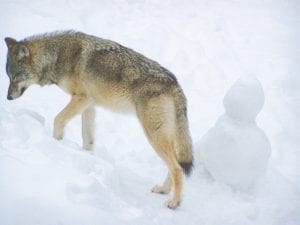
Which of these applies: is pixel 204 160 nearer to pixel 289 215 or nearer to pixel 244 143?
pixel 244 143

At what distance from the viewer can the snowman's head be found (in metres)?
5.67

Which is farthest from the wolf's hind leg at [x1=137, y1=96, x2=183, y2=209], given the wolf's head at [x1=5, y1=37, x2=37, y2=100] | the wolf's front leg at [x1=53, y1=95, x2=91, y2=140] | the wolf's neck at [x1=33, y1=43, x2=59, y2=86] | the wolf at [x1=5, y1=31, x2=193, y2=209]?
the wolf's head at [x1=5, y1=37, x2=37, y2=100]

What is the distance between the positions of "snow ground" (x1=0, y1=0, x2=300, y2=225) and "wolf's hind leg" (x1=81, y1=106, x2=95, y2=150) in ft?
0.59

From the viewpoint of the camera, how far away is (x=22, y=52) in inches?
219

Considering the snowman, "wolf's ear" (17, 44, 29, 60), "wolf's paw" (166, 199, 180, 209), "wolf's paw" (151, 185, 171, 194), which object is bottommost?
"wolf's paw" (151, 185, 171, 194)

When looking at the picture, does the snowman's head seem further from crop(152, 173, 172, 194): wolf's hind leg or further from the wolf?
crop(152, 173, 172, 194): wolf's hind leg

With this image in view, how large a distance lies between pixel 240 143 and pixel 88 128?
6.98 ft

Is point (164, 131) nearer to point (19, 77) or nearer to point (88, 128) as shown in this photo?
point (88, 128)

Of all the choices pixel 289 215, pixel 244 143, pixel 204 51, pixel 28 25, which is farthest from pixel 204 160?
pixel 28 25

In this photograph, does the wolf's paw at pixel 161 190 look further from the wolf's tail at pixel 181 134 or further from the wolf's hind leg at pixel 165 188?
the wolf's tail at pixel 181 134

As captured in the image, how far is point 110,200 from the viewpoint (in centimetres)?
367

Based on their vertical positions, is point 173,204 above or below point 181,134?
below

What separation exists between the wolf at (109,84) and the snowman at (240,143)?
3.15 feet

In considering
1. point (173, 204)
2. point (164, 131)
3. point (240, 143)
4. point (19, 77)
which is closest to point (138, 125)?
point (240, 143)
